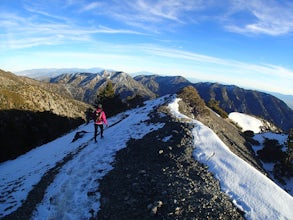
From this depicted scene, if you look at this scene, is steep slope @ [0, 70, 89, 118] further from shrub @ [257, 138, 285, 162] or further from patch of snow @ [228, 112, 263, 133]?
shrub @ [257, 138, 285, 162]

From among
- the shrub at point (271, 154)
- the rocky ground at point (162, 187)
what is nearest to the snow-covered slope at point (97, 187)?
the rocky ground at point (162, 187)

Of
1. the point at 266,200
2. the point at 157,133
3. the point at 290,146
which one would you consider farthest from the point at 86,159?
the point at 290,146

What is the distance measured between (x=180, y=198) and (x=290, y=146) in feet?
94.2

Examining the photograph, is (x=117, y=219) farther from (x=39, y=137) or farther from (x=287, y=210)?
(x=39, y=137)

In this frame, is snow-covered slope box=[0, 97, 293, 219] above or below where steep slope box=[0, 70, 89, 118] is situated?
above

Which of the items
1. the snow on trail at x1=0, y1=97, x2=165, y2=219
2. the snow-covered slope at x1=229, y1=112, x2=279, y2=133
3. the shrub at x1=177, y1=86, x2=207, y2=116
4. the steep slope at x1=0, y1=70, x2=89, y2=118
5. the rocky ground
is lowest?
the steep slope at x1=0, y1=70, x2=89, y2=118

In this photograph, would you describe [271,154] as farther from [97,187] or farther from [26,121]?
[26,121]

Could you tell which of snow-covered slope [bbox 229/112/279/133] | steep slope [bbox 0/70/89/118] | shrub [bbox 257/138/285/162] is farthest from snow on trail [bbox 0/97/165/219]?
steep slope [bbox 0/70/89/118]

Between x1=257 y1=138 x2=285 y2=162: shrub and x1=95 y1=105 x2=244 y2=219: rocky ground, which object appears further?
x1=257 y1=138 x2=285 y2=162: shrub

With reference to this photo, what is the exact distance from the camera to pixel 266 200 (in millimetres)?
12125

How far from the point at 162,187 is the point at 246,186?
4190mm

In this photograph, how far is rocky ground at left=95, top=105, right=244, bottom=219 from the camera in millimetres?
11102

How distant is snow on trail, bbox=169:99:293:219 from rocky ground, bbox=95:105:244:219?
0.53 metres

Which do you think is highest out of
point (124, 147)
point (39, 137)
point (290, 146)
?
point (124, 147)
